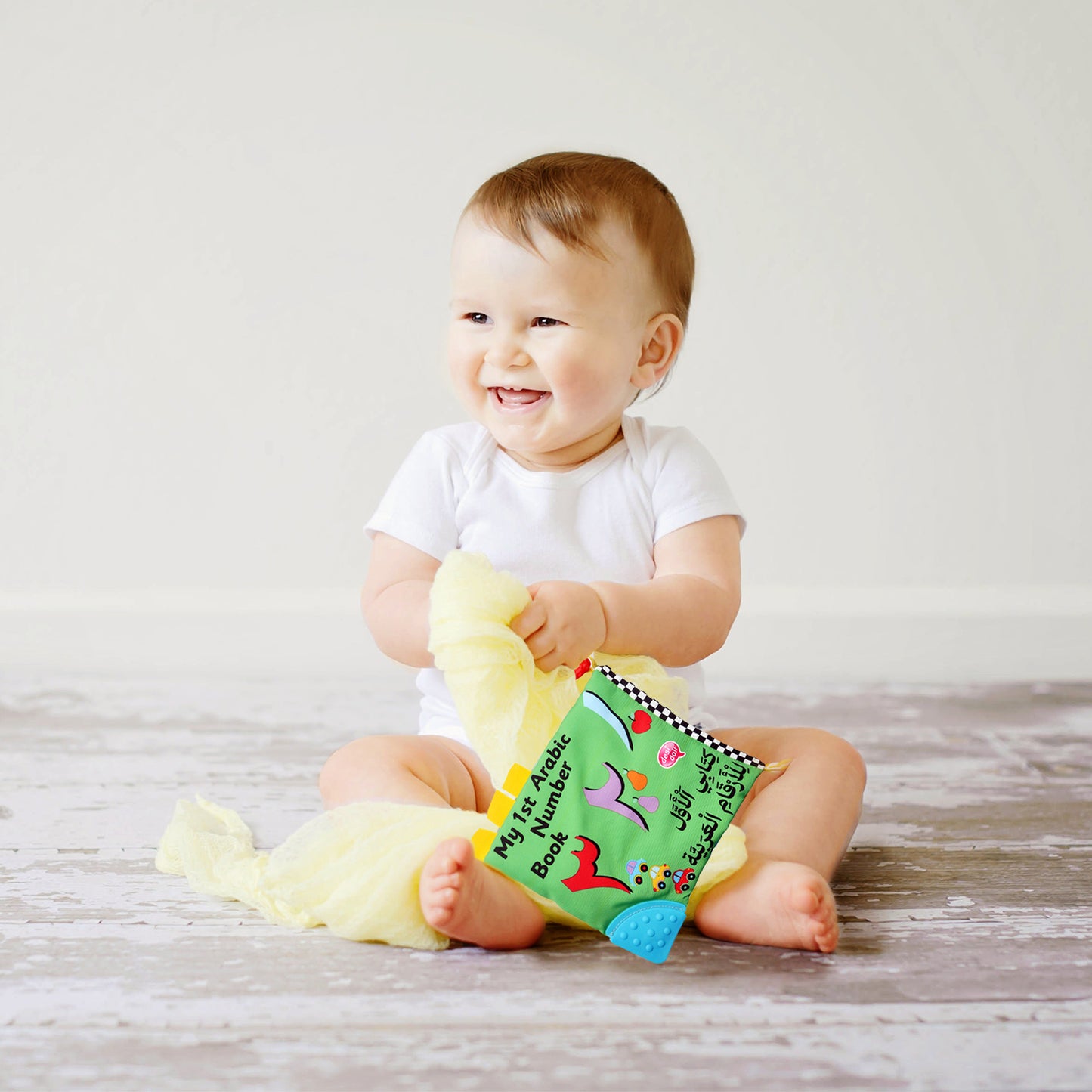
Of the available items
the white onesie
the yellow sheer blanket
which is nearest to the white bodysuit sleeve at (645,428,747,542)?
the white onesie

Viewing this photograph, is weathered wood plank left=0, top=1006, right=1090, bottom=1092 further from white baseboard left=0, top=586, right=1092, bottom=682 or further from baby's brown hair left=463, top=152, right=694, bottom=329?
white baseboard left=0, top=586, right=1092, bottom=682

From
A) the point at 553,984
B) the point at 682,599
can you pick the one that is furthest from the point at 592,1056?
the point at 682,599

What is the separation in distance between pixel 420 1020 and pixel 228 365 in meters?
1.43

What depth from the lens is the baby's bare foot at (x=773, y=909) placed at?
0.82 metres

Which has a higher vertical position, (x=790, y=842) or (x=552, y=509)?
(x=552, y=509)

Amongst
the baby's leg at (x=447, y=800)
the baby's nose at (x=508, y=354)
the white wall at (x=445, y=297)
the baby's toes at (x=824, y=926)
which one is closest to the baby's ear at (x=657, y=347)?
the baby's nose at (x=508, y=354)

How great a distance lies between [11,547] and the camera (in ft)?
6.56

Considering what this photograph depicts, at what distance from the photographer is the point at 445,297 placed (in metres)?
1.97

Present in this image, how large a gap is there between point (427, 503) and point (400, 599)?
0.38ft

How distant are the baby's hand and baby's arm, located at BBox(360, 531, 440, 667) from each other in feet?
0.40

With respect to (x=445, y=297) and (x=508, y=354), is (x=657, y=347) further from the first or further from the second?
(x=445, y=297)

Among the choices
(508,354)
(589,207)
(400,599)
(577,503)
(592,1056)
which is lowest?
(592,1056)

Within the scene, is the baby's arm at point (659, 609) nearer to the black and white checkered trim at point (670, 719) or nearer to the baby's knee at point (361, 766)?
the black and white checkered trim at point (670, 719)

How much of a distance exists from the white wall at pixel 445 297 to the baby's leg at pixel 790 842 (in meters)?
0.97
